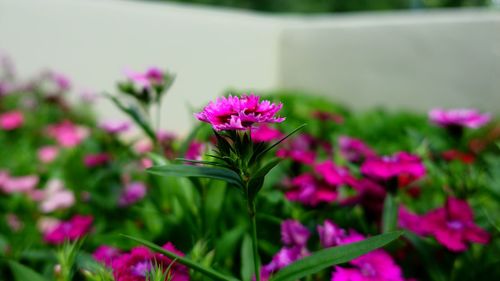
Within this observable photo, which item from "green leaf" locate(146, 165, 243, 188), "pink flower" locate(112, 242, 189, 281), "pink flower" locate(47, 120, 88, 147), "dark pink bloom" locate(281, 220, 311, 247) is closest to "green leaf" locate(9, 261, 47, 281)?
"pink flower" locate(112, 242, 189, 281)

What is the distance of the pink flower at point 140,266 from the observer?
58 cm

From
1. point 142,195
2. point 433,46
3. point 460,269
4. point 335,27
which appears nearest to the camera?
point 460,269

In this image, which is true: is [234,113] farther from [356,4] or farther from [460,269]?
[356,4]

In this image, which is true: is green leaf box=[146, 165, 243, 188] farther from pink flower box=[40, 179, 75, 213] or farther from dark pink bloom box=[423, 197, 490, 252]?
pink flower box=[40, 179, 75, 213]

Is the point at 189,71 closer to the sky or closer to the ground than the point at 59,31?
closer to the ground

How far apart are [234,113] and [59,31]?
3.12 m

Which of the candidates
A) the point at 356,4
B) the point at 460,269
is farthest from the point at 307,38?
the point at 356,4

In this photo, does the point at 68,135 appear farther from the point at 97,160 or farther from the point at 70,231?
the point at 70,231

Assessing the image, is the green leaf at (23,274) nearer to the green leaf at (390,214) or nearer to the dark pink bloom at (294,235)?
the dark pink bloom at (294,235)

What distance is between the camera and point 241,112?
0.50 m

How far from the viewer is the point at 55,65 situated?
10.7 ft

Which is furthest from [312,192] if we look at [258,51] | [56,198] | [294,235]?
[258,51]

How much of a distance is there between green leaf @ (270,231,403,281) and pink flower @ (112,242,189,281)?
0.40 ft

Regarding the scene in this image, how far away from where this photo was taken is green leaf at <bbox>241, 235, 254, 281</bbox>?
2.38 ft
